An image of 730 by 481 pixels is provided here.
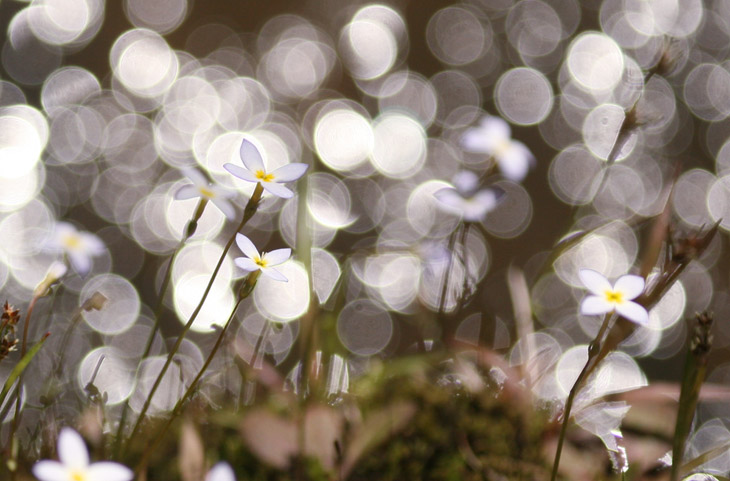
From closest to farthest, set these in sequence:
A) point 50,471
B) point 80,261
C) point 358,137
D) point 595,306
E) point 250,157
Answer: point 50,471, point 595,306, point 250,157, point 80,261, point 358,137

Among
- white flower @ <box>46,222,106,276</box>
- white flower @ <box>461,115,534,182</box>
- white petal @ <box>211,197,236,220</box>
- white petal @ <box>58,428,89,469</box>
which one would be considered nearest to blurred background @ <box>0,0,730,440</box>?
white flower @ <box>461,115,534,182</box>

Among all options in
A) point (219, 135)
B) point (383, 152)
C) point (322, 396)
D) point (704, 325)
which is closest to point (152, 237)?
point (219, 135)

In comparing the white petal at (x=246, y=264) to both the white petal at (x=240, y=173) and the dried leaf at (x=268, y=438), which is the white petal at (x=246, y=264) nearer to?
the white petal at (x=240, y=173)

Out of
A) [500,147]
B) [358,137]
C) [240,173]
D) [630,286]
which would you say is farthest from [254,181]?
[358,137]

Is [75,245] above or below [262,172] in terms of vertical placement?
below

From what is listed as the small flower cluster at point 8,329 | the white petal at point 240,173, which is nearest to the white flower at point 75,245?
the small flower cluster at point 8,329

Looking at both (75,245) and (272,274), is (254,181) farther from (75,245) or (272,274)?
(75,245)
